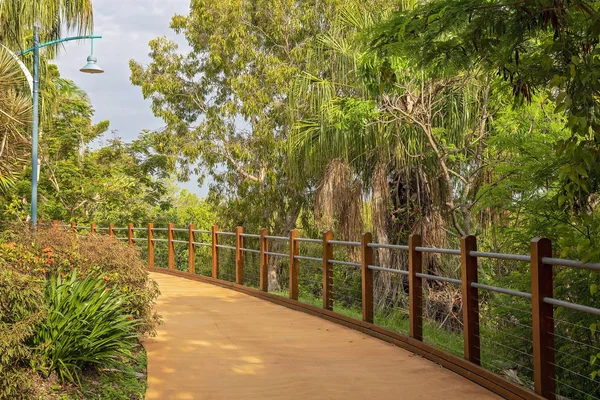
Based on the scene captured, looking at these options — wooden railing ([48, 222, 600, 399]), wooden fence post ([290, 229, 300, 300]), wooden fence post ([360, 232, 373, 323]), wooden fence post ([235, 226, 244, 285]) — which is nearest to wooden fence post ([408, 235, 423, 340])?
wooden railing ([48, 222, 600, 399])

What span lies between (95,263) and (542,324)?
546 centimetres

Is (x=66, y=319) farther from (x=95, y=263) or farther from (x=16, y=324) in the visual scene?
(x=95, y=263)

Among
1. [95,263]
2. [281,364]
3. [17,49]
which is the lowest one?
[281,364]

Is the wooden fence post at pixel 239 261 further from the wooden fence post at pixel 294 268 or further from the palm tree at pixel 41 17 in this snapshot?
the palm tree at pixel 41 17

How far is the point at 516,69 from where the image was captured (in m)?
5.56

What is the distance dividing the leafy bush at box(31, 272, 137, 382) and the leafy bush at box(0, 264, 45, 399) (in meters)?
0.21

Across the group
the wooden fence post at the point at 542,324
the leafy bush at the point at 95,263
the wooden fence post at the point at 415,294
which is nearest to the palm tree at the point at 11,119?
the leafy bush at the point at 95,263

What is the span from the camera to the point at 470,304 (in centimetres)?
711

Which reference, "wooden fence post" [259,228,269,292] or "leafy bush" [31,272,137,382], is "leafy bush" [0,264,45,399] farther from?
"wooden fence post" [259,228,269,292]

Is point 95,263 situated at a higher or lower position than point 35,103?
lower

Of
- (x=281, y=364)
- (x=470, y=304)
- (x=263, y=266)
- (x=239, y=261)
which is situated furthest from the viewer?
(x=239, y=261)

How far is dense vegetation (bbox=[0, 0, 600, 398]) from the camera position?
600cm

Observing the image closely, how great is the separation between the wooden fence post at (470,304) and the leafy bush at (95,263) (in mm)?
3467

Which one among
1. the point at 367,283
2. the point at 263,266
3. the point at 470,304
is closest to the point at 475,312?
the point at 470,304
